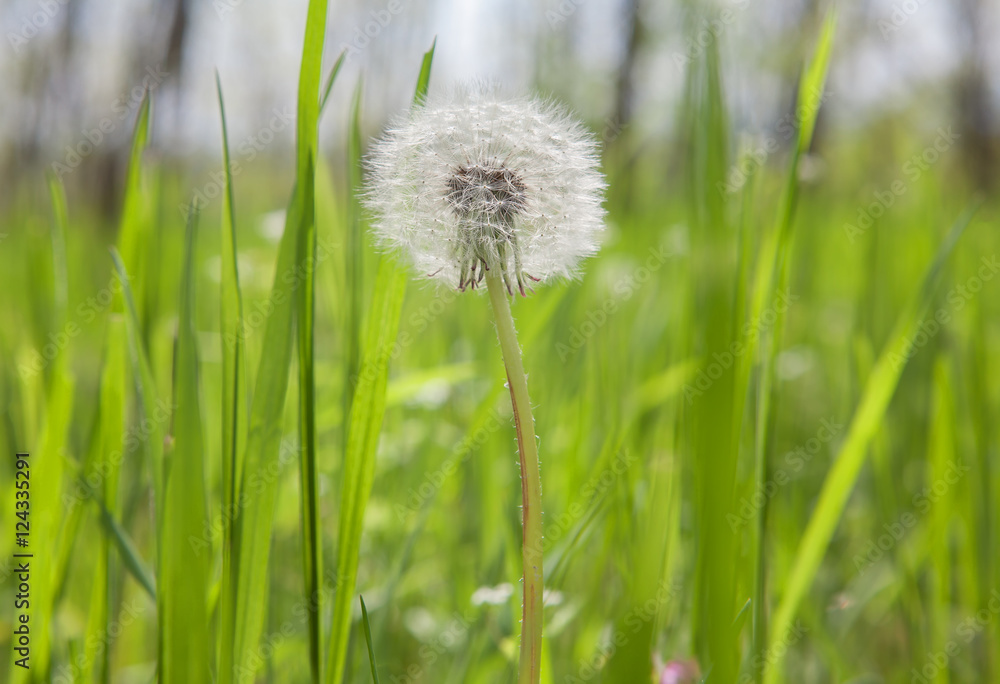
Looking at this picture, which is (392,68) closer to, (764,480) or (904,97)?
(764,480)

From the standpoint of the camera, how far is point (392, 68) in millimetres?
4797

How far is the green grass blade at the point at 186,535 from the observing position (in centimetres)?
70

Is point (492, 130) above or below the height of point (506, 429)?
above

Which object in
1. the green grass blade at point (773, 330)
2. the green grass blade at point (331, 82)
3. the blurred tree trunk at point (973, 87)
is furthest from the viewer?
the blurred tree trunk at point (973, 87)

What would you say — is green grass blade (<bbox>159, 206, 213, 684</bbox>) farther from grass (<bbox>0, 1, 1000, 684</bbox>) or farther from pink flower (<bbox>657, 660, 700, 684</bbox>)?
pink flower (<bbox>657, 660, 700, 684</bbox>)

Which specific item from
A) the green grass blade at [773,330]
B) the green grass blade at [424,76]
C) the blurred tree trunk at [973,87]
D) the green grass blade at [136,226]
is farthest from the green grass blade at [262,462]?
the blurred tree trunk at [973,87]

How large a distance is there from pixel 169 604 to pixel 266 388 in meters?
0.26

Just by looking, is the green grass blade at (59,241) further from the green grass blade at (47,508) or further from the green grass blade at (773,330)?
the green grass blade at (773,330)

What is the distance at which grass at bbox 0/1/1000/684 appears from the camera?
729 mm

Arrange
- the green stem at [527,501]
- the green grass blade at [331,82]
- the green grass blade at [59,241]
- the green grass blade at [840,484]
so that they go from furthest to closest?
1. the green grass blade at [59,241]
2. the green grass blade at [840,484]
3. the green grass blade at [331,82]
4. the green stem at [527,501]

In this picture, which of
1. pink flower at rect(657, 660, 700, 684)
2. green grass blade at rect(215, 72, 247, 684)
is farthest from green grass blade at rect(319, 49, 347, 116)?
pink flower at rect(657, 660, 700, 684)

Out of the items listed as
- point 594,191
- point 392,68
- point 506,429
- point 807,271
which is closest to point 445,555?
point 506,429

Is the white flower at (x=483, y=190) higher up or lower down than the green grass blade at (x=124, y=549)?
higher up

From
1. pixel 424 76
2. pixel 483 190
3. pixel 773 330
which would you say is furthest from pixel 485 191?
pixel 773 330
